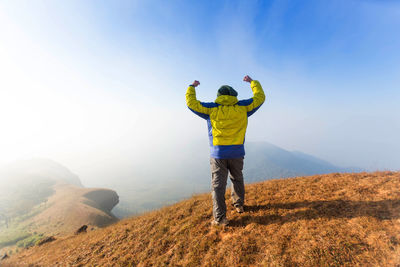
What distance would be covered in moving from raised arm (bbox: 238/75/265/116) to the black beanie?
37 centimetres

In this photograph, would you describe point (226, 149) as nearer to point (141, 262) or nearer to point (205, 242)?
point (205, 242)

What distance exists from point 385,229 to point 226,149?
382cm

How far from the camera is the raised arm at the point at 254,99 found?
4.78 metres

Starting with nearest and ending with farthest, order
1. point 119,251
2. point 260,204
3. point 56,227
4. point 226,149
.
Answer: point 226,149 < point 119,251 < point 260,204 < point 56,227

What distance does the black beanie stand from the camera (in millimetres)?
4707

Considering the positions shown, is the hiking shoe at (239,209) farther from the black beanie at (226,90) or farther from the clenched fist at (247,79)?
the clenched fist at (247,79)

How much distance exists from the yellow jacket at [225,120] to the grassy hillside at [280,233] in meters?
2.18

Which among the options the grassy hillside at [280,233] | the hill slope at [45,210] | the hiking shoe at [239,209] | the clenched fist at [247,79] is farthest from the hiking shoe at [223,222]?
the hill slope at [45,210]

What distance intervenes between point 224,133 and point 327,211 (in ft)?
12.1

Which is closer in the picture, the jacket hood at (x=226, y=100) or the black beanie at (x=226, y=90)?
the jacket hood at (x=226, y=100)

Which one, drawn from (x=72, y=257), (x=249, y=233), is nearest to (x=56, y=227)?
(x=72, y=257)

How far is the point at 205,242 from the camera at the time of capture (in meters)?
4.13

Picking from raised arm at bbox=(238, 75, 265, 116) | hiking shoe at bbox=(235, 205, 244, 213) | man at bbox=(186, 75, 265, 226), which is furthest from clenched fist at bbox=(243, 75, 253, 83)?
hiking shoe at bbox=(235, 205, 244, 213)

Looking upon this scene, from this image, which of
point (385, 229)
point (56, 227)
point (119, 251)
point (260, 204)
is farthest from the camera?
point (56, 227)
